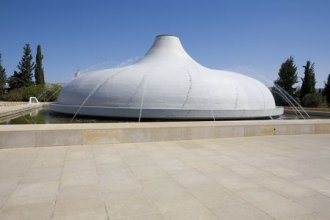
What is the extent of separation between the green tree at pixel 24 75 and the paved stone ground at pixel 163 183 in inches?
2089

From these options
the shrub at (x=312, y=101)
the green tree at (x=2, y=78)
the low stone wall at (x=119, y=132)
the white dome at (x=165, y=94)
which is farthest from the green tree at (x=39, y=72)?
the low stone wall at (x=119, y=132)

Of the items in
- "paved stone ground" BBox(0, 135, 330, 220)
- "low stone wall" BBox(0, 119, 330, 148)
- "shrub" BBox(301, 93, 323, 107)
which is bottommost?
"paved stone ground" BBox(0, 135, 330, 220)

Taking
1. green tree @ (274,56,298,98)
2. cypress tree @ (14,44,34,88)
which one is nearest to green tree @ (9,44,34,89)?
cypress tree @ (14,44,34,88)

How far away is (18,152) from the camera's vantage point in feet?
21.8

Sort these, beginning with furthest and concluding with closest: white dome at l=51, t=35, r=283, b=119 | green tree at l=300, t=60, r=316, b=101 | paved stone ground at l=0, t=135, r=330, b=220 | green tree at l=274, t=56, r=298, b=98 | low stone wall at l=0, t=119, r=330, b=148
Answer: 1. green tree at l=274, t=56, r=298, b=98
2. green tree at l=300, t=60, r=316, b=101
3. white dome at l=51, t=35, r=283, b=119
4. low stone wall at l=0, t=119, r=330, b=148
5. paved stone ground at l=0, t=135, r=330, b=220

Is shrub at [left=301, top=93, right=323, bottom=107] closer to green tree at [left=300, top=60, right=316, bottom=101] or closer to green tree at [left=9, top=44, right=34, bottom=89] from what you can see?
green tree at [left=300, top=60, right=316, bottom=101]

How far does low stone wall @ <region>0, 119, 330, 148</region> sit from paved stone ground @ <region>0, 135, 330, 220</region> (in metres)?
0.29

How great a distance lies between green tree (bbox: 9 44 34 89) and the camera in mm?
55031

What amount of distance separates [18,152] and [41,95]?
108 feet

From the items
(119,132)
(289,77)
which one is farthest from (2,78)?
(119,132)

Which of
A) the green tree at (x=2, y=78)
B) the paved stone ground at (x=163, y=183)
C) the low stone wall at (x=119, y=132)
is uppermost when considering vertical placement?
the green tree at (x=2, y=78)

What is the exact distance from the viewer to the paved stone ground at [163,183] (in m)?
3.64

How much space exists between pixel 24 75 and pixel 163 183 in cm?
5670

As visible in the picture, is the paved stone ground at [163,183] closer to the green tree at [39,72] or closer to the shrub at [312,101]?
the shrub at [312,101]
